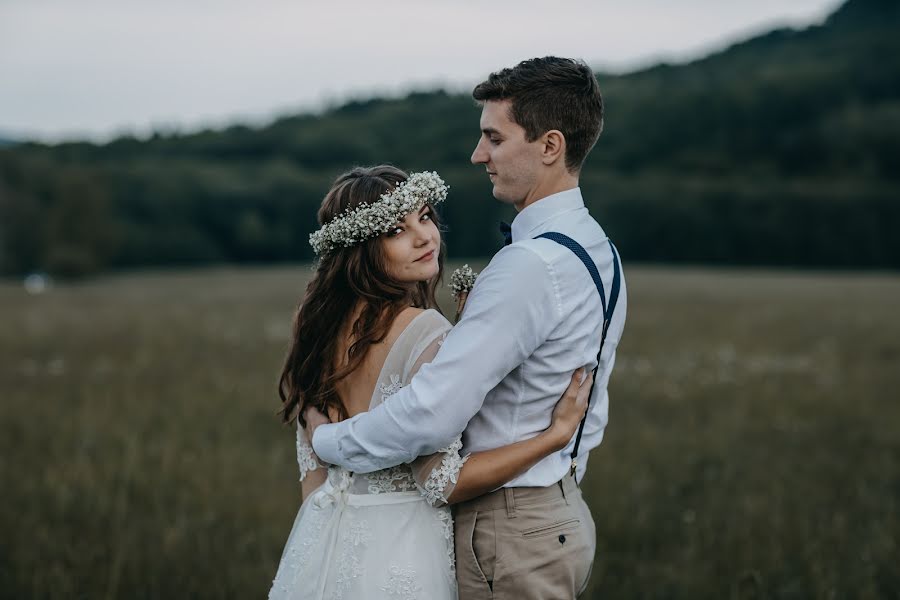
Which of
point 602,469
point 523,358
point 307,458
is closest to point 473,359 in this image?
point 523,358

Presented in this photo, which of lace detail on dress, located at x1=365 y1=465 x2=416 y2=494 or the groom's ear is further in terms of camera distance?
lace detail on dress, located at x1=365 y1=465 x2=416 y2=494

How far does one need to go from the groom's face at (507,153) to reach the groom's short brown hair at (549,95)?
0.03 meters

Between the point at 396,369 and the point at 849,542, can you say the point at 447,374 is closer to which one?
the point at 396,369

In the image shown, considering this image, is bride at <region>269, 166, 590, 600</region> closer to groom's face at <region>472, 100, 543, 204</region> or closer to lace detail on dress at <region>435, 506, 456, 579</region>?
lace detail on dress at <region>435, 506, 456, 579</region>

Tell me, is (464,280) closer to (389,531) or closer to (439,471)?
(439,471)

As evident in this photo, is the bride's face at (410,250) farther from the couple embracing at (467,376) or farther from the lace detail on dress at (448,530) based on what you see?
the lace detail on dress at (448,530)

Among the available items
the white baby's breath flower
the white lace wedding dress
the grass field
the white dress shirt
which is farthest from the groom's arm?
the grass field

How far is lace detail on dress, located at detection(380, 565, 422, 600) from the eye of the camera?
10.5 feet

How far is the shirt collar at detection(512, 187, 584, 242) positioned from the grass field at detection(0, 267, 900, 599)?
93.0 inches

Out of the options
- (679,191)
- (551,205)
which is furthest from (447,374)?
(679,191)

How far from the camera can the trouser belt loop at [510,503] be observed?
10.3 ft

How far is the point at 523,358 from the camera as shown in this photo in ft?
9.77

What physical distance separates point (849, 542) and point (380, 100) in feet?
189

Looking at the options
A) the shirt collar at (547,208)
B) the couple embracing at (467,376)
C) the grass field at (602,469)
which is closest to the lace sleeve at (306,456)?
the couple embracing at (467,376)
